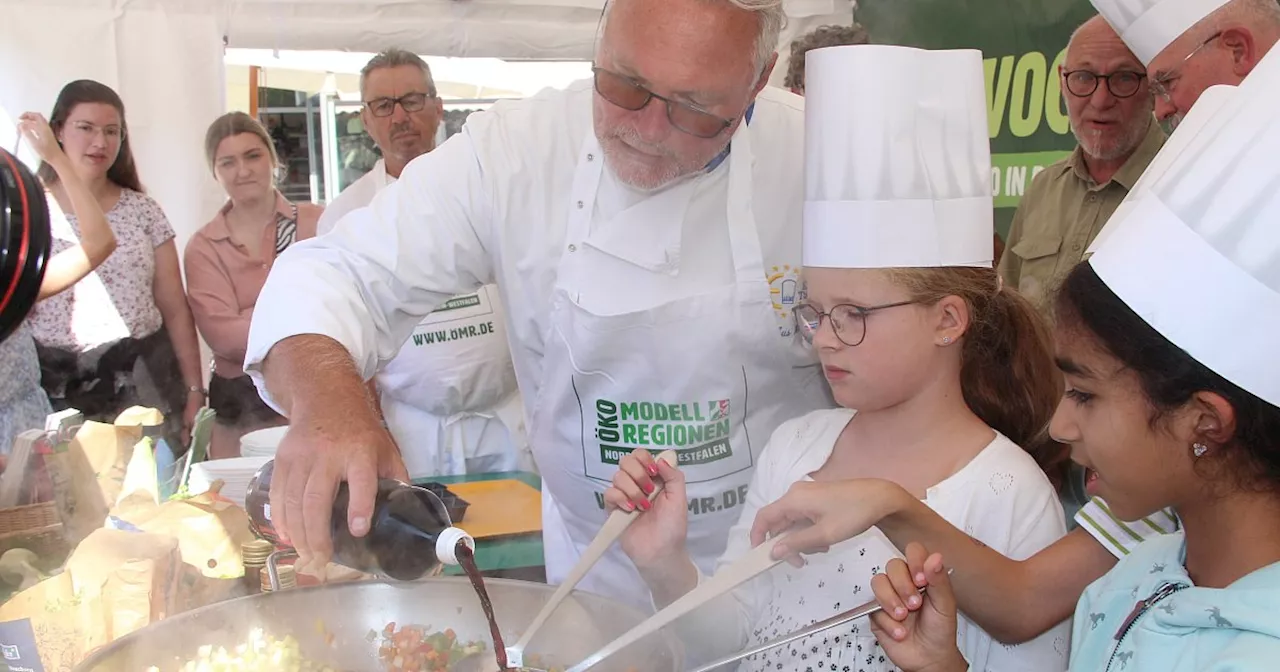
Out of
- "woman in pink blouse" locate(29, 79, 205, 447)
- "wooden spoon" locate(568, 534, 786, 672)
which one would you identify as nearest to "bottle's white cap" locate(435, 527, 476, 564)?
"wooden spoon" locate(568, 534, 786, 672)

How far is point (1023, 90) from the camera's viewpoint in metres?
3.75

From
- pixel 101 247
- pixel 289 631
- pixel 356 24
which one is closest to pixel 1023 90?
pixel 356 24

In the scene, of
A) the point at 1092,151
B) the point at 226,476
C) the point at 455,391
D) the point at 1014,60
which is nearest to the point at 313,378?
the point at 226,476

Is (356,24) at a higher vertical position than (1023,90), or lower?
higher

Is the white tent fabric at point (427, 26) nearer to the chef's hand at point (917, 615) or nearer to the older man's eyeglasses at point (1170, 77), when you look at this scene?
the older man's eyeglasses at point (1170, 77)

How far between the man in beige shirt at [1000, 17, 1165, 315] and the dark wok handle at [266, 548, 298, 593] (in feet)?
6.13

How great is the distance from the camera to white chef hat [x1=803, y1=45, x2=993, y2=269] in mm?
1337

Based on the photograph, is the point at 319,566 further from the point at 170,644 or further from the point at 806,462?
the point at 806,462

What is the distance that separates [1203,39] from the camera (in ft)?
6.48

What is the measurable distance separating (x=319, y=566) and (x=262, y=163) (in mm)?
2680

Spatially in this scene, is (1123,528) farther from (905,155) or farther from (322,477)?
(322,477)

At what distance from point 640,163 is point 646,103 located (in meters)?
0.11

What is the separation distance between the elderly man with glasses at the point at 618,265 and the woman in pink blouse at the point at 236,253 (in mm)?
1935

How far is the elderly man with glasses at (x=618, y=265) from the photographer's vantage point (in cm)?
145
